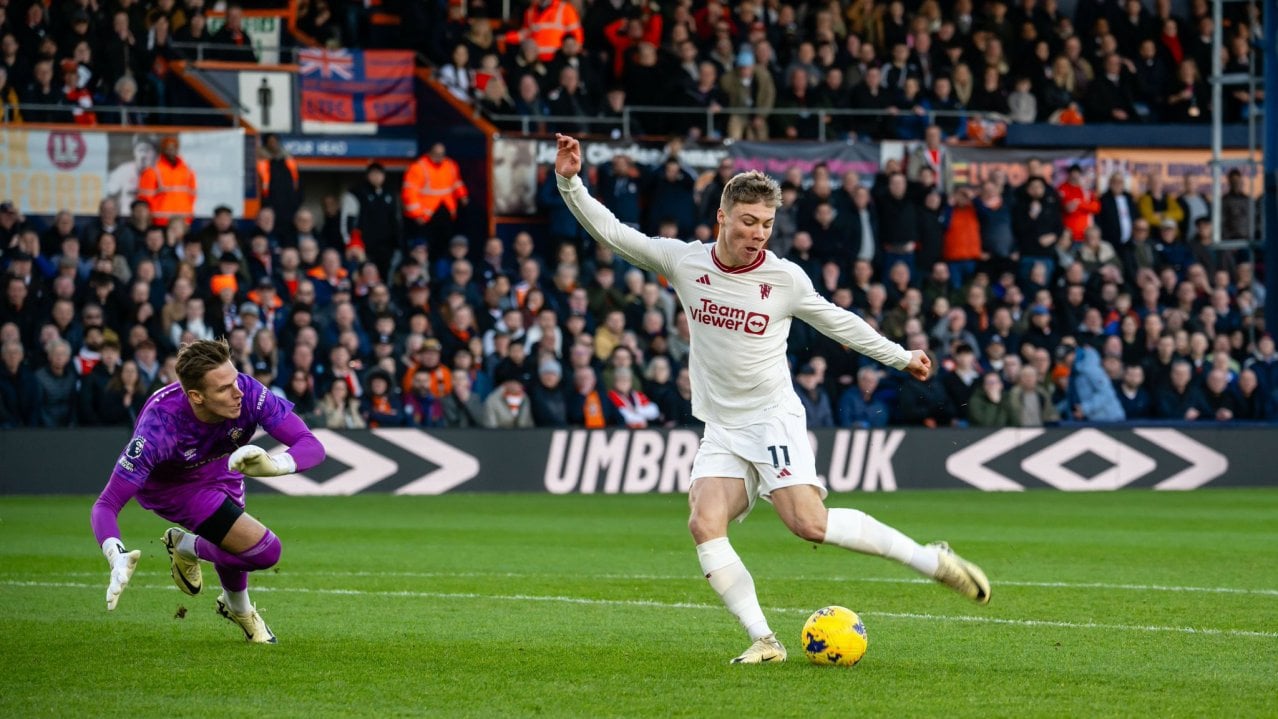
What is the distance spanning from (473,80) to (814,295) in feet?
60.1

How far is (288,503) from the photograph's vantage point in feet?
64.8

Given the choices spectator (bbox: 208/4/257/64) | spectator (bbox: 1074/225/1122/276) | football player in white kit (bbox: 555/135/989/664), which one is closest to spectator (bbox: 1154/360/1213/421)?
spectator (bbox: 1074/225/1122/276)

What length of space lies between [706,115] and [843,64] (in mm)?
2398

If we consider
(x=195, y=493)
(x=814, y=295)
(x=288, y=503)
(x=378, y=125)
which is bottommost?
(x=288, y=503)

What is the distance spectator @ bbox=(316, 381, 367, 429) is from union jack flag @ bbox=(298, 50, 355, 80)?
22.5 ft

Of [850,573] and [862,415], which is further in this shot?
[862,415]

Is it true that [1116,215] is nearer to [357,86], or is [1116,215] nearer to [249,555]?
[357,86]

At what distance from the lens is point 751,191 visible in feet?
27.2

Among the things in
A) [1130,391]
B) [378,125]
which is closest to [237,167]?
[378,125]

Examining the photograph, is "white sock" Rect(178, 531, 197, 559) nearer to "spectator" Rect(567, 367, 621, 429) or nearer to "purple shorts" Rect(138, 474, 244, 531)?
"purple shorts" Rect(138, 474, 244, 531)

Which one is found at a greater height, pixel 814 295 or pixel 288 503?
pixel 814 295

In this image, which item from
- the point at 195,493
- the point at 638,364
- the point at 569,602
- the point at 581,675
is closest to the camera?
the point at 581,675

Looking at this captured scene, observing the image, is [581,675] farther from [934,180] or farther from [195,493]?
[934,180]

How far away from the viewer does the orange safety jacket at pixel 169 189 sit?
75.3 ft
